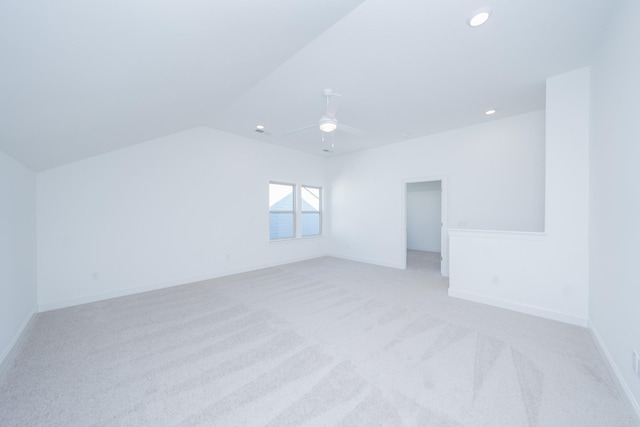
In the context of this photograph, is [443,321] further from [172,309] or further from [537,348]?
[172,309]

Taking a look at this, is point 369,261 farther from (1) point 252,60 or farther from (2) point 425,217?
(1) point 252,60

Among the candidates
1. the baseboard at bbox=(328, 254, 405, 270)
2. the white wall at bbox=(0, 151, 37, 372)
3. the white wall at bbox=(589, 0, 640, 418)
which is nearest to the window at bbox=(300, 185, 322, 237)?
the baseboard at bbox=(328, 254, 405, 270)

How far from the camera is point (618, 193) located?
187 cm

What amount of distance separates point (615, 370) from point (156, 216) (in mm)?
5703

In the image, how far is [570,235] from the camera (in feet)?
9.29

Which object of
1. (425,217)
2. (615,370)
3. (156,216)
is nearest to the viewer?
(615,370)

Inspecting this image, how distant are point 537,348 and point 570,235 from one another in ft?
4.81

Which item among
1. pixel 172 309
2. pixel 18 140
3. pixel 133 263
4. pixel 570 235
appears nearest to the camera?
pixel 18 140

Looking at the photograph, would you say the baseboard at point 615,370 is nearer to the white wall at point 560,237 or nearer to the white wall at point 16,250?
the white wall at point 560,237

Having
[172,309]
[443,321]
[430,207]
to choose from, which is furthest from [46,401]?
[430,207]

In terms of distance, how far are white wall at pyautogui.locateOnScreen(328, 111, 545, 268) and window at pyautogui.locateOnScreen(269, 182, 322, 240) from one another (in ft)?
1.67

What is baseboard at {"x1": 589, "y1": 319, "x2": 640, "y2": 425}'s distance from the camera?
1.52 meters

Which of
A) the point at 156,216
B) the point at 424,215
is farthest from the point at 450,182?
the point at 156,216

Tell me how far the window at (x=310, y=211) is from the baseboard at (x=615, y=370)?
5.32 meters
